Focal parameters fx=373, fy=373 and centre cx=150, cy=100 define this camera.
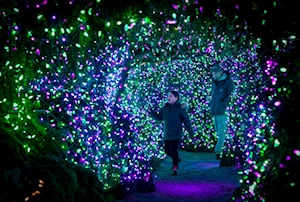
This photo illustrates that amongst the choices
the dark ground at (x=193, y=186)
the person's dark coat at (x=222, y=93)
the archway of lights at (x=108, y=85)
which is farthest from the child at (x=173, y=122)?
the person's dark coat at (x=222, y=93)

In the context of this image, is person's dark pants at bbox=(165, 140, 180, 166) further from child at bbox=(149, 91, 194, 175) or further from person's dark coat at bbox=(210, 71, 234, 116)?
person's dark coat at bbox=(210, 71, 234, 116)

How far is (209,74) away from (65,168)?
29.7 feet

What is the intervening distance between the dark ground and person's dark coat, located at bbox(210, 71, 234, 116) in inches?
58.4

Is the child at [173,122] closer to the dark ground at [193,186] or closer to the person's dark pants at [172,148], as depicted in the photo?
the person's dark pants at [172,148]

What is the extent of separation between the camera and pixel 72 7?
13.0ft

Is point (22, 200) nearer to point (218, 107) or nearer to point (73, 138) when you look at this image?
point (73, 138)

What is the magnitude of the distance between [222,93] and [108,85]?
3505 mm

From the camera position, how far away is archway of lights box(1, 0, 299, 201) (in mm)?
4059

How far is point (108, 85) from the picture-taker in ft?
22.8

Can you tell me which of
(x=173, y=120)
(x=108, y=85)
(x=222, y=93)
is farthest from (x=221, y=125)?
(x=108, y=85)

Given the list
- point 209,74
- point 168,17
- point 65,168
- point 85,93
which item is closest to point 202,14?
point 168,17

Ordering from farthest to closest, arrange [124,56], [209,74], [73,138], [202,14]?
1. [209,74]
2. [124,56]
3. [73,138]
4. [202,14]

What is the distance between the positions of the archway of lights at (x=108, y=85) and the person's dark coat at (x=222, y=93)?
0.23m

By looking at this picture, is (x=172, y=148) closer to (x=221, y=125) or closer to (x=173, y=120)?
(x=173, y=120)
